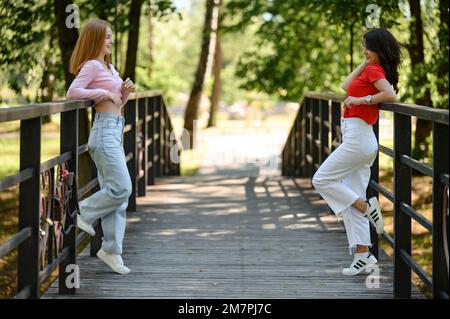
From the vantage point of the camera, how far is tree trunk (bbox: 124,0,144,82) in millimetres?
13484

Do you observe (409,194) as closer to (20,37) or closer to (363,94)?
(363,94)

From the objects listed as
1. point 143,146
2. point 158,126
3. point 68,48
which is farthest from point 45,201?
point 158,126

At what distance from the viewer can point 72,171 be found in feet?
19.8

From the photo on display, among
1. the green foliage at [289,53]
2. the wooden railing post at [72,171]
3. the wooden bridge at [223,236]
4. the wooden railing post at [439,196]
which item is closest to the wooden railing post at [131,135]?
the wooden bridge at [223,236]

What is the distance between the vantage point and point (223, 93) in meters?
75.1

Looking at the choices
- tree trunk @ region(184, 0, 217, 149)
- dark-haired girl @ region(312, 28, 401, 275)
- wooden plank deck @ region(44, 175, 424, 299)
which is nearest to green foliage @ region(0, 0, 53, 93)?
wooden plank deck @ region(44, 175, 424, 299)

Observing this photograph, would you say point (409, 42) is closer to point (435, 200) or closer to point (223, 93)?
point (435, 200)

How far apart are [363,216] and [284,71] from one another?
15.3 metres

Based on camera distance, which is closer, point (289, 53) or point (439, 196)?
point (439, 196)

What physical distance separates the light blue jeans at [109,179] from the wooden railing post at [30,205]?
1391 millimetres

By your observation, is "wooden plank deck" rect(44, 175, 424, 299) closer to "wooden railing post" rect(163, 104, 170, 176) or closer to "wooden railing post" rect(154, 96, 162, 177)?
"wooden railing post" rect(154, 96, 162, 177)

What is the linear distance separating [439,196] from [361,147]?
168 centimetres
